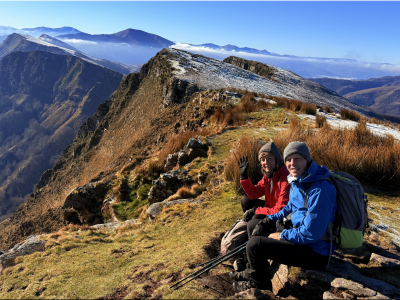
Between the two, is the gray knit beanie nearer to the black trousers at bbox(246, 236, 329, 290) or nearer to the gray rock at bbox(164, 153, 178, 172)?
the black trousers at bbox(246, 236, 329, 290)

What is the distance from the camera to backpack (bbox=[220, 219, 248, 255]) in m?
3.76

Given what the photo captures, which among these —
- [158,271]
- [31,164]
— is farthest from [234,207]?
[31,164]

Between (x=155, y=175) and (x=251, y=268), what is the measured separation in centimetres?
795

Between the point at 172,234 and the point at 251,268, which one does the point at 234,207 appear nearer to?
the point at 172,234

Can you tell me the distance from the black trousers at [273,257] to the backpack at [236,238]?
68cm

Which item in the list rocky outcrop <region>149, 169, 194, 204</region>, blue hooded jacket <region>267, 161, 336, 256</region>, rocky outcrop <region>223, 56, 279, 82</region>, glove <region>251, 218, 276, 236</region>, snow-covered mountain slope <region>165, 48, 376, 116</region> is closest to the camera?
blue hooded jacket <region>267, 161, 336, 256</region>

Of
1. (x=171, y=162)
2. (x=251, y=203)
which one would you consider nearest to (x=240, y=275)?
(x=251, y=203)

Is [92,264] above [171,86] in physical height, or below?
below

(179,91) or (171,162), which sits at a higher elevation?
(179,91)

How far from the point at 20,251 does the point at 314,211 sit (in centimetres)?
611

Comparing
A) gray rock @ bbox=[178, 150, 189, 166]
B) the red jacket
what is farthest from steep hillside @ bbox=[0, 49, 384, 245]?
the red jacket

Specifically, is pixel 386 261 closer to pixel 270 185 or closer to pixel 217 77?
pixel 270 185

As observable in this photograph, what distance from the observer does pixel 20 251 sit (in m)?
4.94

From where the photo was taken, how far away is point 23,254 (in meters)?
4.87
